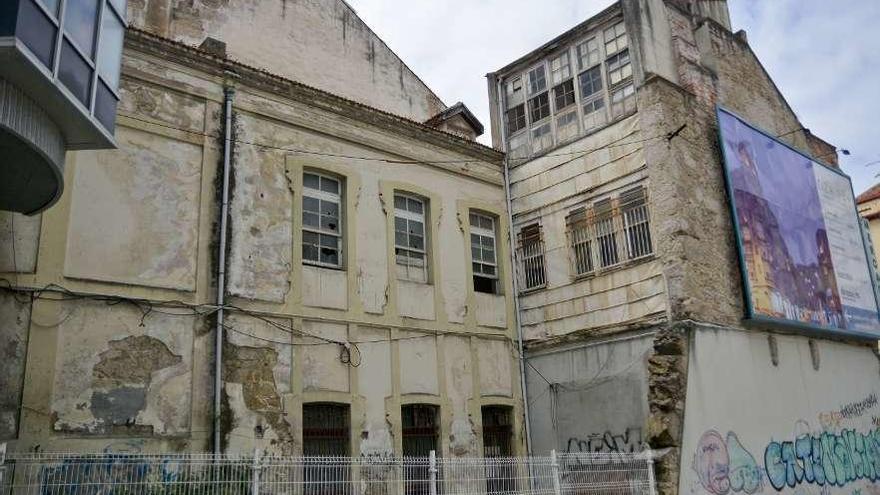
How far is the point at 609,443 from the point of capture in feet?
44.9

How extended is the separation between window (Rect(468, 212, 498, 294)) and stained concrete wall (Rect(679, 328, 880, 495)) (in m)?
4.56

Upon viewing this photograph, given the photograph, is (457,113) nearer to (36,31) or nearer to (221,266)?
(221,266)

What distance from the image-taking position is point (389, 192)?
1438cm

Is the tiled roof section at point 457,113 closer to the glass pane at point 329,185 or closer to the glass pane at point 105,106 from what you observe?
the glass pane at point 329,185

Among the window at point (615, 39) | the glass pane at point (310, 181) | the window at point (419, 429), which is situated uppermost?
the window at point (615, 39)

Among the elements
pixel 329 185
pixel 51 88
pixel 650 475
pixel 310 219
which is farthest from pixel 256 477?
pixel 650 475

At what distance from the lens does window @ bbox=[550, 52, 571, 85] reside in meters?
16.5

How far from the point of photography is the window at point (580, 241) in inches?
594

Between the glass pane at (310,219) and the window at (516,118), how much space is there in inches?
241

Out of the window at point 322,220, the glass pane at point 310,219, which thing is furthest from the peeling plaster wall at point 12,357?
the glass pane at point 310,219

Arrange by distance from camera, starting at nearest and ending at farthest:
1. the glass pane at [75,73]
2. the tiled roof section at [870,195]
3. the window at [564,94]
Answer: the glass pane at [75,73] < the window at [564,94] < the tiled roof section at [870,195]

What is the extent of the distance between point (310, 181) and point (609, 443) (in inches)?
286

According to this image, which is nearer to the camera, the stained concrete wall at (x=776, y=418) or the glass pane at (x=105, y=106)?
the glass pane at (x=105, y=106)

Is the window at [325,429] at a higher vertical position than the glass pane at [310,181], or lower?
lower
